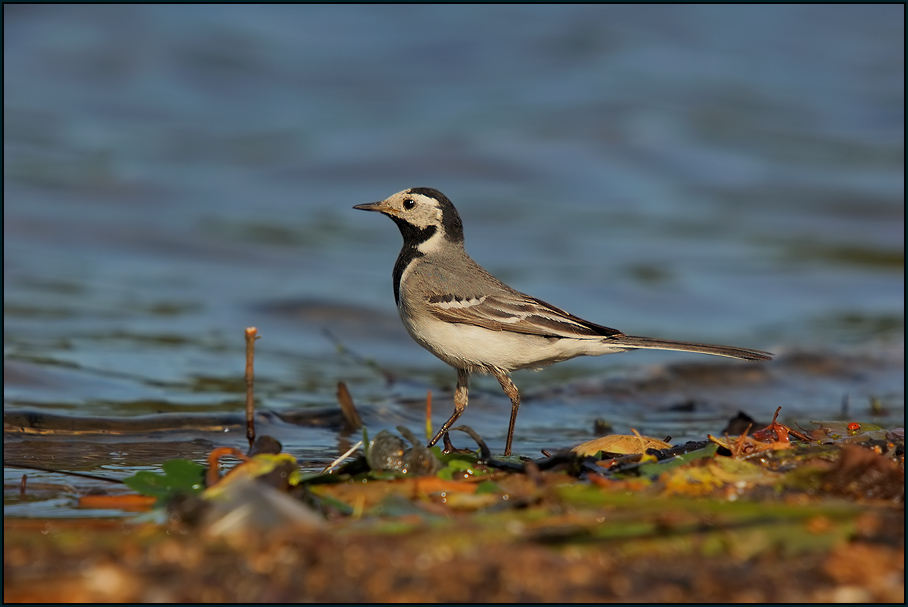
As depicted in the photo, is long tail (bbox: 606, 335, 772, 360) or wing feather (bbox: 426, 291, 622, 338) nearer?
long tail (bbox: 606, 335, 772, 360)

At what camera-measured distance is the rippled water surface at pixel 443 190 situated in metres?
9.16

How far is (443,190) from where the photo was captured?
1784cm

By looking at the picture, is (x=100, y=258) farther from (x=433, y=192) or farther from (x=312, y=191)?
(x=433, y=192)

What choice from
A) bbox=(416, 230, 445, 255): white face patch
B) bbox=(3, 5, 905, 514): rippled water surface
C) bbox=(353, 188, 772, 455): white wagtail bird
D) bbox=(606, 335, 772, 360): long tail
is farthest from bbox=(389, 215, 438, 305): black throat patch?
bbox=(606, 335, 772, 360): long tail

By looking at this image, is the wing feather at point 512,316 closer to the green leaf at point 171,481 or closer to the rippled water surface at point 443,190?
the rippled water surface at point 443,190

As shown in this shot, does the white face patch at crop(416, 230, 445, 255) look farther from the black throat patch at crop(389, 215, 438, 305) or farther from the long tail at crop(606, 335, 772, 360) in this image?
the long tail at crop(606, 335, 772, 360)

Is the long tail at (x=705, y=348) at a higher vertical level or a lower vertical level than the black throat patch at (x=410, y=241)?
lower

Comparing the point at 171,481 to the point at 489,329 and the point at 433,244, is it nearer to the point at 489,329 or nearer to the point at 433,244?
the point at 489,329

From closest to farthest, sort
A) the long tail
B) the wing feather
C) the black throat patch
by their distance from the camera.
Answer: the long tail, the wing feather, the black throat patch

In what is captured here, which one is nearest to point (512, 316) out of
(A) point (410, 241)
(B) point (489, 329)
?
(B) point (489, 329)

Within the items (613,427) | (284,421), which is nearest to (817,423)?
(613,427)

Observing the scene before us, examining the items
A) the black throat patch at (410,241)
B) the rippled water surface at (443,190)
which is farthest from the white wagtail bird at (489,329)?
the rippled water surface at (443,190)

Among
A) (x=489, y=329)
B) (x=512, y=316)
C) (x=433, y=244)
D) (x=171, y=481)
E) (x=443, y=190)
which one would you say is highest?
(x=443, y=190)

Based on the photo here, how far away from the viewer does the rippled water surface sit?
9.16 metres
